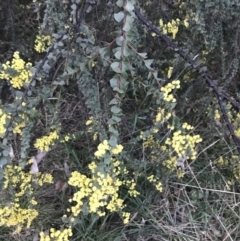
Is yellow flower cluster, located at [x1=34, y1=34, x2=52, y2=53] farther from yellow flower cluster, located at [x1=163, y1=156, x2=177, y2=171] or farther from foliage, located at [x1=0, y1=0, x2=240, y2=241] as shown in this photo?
yellow flower cluster, located at [x1=163, y1=156, x2=177, y2=171]

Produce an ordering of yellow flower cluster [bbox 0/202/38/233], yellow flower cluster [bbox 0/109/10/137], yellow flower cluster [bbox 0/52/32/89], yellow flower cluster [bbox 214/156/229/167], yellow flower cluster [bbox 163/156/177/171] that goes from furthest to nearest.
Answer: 1. yellow flower cluster [bbox 214/156/229/167]
2. yellow flower cluster [bbox 163/156/177/171]
3. yellow flower cluster [bbox 0/202/38/233]
4. yellow flower cluster [bbox 0/52/32/89]
5. yellow flower cluster [bbox 0/109/10/137]

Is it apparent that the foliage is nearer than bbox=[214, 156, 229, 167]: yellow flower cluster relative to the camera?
Yes

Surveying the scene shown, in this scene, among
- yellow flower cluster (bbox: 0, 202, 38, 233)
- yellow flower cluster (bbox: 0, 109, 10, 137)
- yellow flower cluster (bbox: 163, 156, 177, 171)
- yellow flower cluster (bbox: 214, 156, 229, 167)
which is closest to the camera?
yellow flower cluster (bbox: 0, 109, 10, 137)

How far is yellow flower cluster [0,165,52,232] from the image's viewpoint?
1.35 meters

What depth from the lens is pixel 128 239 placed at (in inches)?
61.5

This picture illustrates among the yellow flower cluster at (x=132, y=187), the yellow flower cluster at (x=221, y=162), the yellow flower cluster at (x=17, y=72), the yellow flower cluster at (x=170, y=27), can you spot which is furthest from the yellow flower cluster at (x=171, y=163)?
the yellow flower cluster at (x=17, y=72)

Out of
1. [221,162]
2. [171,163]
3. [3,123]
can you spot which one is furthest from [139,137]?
[3,123]

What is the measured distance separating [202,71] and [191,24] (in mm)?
342

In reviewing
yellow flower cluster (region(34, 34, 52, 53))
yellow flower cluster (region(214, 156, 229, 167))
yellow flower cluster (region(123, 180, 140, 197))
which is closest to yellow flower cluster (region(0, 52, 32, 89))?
yellow flower cluster (region(34, 34, 52, 53))

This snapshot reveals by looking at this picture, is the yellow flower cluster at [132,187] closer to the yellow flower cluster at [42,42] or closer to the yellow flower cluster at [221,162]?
the yellow flower cluster at [221,162]

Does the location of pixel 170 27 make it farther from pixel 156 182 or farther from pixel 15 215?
pixel 15 215

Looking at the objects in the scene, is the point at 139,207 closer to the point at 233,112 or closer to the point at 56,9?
the point at 233,112

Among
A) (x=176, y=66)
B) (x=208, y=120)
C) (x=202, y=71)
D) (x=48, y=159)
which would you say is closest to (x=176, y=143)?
(x=202, y=71)

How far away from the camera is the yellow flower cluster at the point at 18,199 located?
1.35 m
